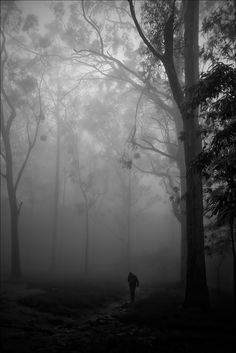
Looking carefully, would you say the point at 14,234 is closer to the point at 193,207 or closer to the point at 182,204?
the point at 182,204

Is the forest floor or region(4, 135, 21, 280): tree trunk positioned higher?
region(4, 135, 21, 280): tree trunk

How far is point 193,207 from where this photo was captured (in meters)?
10.9

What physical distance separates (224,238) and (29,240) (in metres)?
33.3

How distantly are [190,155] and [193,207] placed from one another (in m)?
1.79

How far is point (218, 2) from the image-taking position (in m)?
18.3

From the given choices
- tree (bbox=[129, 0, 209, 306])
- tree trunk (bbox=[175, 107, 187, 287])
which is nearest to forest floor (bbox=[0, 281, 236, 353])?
tree (bbox=[129, 0, 209, 306])

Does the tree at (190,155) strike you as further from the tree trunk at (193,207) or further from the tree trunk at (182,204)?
the tree trunk at (182,204)

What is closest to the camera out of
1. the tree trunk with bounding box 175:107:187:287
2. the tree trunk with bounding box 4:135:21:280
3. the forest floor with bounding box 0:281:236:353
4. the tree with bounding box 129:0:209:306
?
the forest floor with bounding box 0:281:236:353

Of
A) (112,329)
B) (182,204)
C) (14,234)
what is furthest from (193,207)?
(14,234)

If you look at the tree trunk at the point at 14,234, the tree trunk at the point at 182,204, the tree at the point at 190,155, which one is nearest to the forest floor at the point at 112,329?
the tree at the point at 190,155

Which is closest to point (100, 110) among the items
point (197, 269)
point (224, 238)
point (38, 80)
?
point (38, 80)

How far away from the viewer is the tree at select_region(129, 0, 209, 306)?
34.1 ft

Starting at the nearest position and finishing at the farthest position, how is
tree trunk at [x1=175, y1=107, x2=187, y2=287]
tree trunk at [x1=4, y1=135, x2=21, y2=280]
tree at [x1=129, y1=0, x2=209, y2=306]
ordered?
tree at [x1=129, y1=0, x2=209, y2=306] < tree trunk at [x1=175, y1=107, x2=187, y2=287] < tree trunk at [x1=4, y1=135, x2=21, y2=280]

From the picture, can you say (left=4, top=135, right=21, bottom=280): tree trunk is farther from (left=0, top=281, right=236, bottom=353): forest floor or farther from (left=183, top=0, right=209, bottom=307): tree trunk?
(left=183, top=0, right=209, bottom=307): tree trunk
